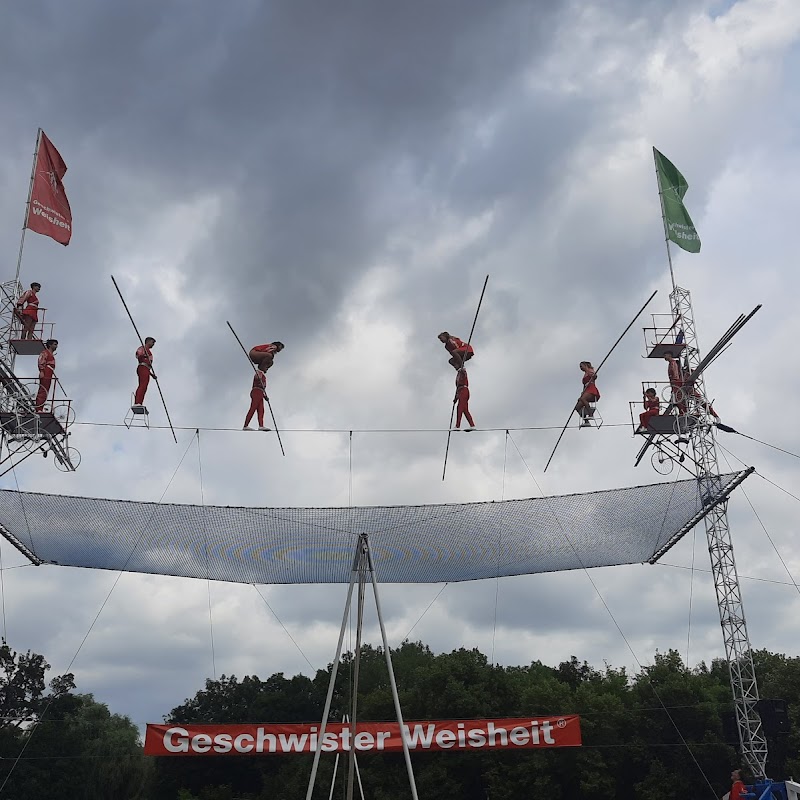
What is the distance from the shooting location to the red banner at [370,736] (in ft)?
42.1

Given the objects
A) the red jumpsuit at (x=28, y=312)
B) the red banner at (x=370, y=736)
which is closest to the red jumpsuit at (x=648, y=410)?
the red banner at (x=370, y=736)

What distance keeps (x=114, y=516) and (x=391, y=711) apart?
53.7 ft

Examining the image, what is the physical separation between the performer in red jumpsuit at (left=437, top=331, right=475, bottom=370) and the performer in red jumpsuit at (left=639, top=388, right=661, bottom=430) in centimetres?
270

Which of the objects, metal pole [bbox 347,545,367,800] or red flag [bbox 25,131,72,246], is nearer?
metal pole [bbox 347,545,367,800]

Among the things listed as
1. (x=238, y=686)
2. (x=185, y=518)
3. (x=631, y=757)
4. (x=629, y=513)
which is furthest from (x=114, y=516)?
(x=238, y=686)

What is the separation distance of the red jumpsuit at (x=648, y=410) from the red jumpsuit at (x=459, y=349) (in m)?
2.70

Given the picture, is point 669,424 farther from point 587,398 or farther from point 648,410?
point 587,398

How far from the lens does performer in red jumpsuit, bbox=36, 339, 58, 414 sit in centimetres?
1112

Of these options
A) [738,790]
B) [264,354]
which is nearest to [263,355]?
[264,354]

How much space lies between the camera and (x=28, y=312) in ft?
36.9

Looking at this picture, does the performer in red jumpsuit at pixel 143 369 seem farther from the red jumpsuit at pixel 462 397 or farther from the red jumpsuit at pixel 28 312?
the red jumpsuit at pixel 462 397

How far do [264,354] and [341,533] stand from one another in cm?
275

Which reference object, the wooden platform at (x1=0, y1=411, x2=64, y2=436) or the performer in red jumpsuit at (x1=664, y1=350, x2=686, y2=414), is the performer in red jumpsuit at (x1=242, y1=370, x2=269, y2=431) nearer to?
the wooden platform at (x1=0, y1=411, x2=64, y2=436)

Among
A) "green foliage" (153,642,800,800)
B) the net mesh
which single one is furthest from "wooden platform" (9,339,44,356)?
"green foliage" (153,642,800,800)
